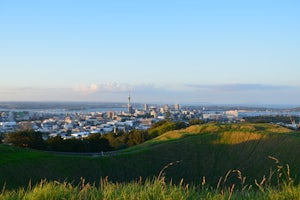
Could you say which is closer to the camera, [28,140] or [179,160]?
A: [179,160]

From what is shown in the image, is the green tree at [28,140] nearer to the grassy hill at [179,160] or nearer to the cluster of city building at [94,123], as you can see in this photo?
the grassy hill at [179,160]

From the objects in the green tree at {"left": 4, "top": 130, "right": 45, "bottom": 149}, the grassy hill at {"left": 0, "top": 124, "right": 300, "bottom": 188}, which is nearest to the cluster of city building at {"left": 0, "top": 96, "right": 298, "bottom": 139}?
the green tree at {"left": 4, "top": 130, "right": 45, "bottom": 149}

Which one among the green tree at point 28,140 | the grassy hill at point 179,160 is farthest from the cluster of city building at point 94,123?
the grassy hill at point 179,160

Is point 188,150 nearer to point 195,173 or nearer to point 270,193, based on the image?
point 195,173

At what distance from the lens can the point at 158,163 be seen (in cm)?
2245

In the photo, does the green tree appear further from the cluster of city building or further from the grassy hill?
the cluster of city building

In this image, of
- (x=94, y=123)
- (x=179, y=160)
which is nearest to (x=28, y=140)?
(x=179, y=160)

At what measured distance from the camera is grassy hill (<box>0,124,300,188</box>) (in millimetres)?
19188

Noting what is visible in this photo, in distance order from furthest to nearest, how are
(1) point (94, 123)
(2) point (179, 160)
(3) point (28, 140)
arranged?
(1) point (94, 123), (3) point (28, 140), (2) point (179, 160)

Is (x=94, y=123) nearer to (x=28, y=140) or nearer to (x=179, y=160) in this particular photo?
(x=28, y=140)

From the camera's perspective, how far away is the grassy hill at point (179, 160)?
19188mm

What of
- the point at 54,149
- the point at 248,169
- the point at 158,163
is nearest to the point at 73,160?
the point at 158,163

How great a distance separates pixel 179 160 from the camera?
22.3 metres

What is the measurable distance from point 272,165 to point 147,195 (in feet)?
52.0
